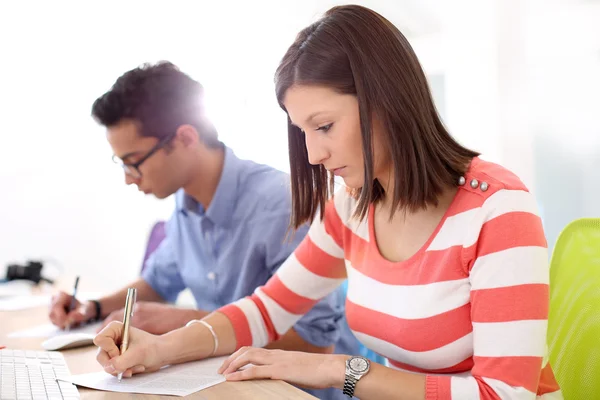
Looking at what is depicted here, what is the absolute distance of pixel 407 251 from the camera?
1160 millimetres

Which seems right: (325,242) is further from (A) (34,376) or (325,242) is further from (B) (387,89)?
(A) (34,376)

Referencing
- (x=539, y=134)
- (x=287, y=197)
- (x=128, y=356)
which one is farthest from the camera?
(x=539, y=134)

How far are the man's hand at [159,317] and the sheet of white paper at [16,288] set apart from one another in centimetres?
96

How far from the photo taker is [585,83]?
232cm

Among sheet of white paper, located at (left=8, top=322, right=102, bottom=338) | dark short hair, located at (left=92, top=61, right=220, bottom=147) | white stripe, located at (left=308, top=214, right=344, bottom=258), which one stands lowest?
sheet of white paper, located at (left=8, top=322, right=102, bottom=338)

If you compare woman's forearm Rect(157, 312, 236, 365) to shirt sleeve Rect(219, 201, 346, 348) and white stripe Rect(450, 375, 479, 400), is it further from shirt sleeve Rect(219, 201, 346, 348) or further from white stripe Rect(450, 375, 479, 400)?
white stripe Rect(450, 375, 479, 400)

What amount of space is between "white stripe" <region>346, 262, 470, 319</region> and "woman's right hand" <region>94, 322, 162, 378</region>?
15.3 inches

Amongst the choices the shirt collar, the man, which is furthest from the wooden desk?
the shirt collar

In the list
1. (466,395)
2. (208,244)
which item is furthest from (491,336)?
(208,244)

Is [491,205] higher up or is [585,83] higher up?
[585,83]

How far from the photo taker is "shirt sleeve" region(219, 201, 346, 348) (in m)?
1.35

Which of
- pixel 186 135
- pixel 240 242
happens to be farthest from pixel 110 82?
pixel 240 242

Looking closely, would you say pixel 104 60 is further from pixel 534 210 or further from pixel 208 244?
pixel 534 210

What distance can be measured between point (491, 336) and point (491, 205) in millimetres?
207
